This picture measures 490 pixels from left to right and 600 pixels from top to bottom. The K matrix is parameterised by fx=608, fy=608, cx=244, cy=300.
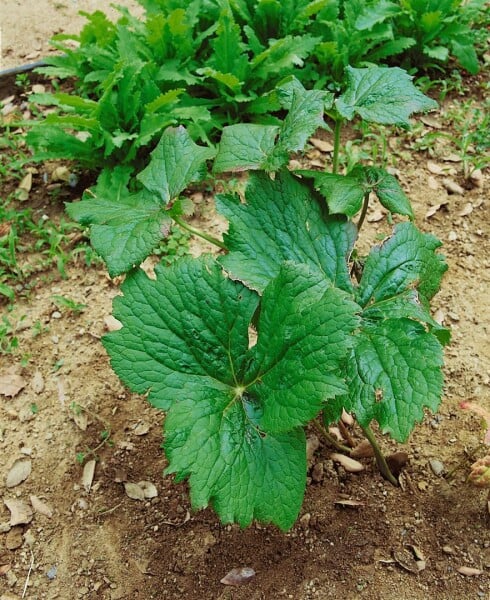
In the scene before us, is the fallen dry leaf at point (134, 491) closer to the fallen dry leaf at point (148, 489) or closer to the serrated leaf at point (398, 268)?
the fallen dry leaf at point (148, 489)

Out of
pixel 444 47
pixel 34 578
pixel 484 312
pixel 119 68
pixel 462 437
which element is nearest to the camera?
pixel 34 578

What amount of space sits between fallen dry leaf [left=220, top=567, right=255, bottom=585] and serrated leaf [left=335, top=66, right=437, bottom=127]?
144cm

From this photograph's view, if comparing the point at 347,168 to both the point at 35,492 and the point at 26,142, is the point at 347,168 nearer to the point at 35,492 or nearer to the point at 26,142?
the point at 26,142

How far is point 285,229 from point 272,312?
33 centimetres

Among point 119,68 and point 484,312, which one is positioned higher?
point 119,68

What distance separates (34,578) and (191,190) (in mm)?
1974

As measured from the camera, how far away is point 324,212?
6.04ft

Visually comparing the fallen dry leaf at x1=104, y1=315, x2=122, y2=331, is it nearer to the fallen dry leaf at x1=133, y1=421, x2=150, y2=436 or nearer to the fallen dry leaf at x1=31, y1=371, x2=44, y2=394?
the fallen dry leaf at x1=31, y1=371, x2=44, y2=394

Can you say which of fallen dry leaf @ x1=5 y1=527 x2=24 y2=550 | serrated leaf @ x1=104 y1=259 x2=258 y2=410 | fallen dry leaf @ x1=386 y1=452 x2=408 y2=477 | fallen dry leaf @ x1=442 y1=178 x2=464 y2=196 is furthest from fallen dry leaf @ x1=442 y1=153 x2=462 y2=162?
fallen dry leaf @ x1=5 y1=527 x2=24 y2=550

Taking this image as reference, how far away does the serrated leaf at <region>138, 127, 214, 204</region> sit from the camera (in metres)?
1.84

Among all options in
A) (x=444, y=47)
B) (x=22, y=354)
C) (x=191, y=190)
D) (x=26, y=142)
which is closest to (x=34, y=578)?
(x=22, y=354)

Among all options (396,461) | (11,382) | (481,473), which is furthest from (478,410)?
(11,382)

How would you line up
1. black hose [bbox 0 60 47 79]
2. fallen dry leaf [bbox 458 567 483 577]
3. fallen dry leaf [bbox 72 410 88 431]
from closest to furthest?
1. fallen dry leaf [bbox 458 567 483 577]
2. fallen dry leaf [bbox 72 410 88 431]
3. black hose [bbox 0 60 47 79]

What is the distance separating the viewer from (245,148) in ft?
5.97
